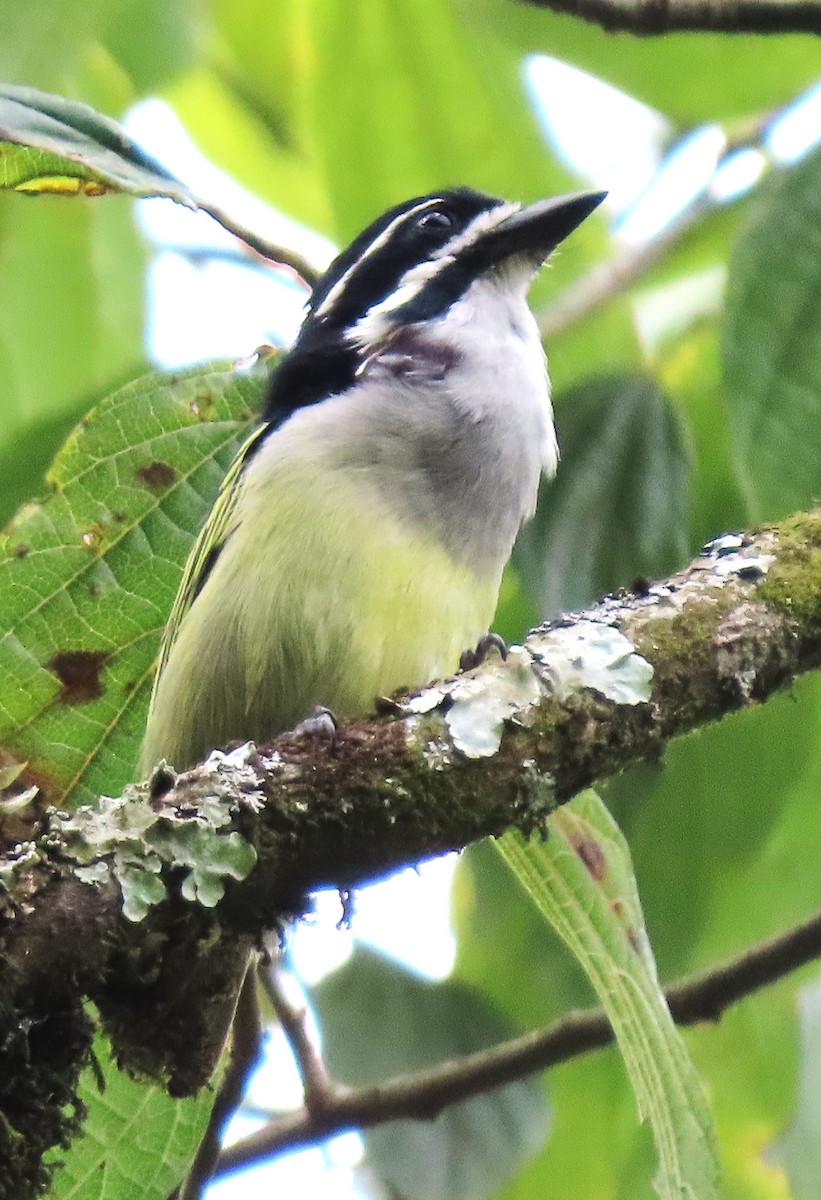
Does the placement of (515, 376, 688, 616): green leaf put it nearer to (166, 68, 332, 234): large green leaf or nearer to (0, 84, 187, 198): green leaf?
(0, 84, 187, 198): green leaf

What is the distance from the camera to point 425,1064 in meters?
2.90

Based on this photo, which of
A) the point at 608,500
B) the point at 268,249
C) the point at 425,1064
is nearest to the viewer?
the point at 268,249

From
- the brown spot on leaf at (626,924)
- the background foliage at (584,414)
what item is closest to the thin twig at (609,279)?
the background foliage at (584,414)

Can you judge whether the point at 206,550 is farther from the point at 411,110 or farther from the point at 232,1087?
the point at 411,110

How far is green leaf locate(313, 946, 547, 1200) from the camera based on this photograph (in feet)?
8.93

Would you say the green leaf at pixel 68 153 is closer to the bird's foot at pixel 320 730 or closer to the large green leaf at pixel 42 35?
the large green leaf at pixel 42 35

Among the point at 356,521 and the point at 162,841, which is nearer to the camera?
the point at 162,841

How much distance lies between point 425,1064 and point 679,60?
1.90 metres

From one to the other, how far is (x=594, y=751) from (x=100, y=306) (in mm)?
1836

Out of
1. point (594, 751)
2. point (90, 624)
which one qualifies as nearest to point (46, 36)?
point (90, 624)

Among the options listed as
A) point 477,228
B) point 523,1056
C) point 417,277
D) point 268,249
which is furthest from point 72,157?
point 523,1056

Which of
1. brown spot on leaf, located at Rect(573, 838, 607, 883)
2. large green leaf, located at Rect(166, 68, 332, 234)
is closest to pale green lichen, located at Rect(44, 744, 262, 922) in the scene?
brown spot on leaf, located at Rect(573, 838, 607, 883)

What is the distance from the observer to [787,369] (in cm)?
240

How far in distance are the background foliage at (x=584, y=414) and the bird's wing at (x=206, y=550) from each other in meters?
0.05
